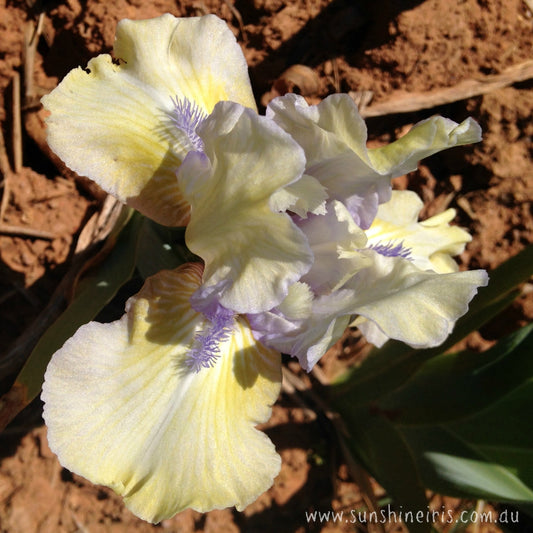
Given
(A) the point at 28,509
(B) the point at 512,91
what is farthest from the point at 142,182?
(B) the point at 512,91

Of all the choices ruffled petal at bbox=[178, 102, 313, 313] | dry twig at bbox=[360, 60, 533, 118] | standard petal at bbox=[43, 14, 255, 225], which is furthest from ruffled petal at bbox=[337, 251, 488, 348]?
dry twig at bbox=[360, 60, 533, 118]

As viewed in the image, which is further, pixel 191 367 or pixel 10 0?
pixel 10 0

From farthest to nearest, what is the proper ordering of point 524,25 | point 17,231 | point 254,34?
point 524,25, point 254,34, point 17,231

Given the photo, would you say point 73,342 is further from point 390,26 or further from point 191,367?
point 390,26

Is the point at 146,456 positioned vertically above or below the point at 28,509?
above

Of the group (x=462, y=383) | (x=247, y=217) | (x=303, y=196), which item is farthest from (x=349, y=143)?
(x=462, y=383)

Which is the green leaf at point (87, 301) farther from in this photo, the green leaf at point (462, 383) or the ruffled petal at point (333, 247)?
the green leaf at point (462, 383)

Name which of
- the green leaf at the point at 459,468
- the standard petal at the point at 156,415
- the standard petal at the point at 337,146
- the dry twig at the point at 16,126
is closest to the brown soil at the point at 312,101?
the dry twig at the point at 16,126
